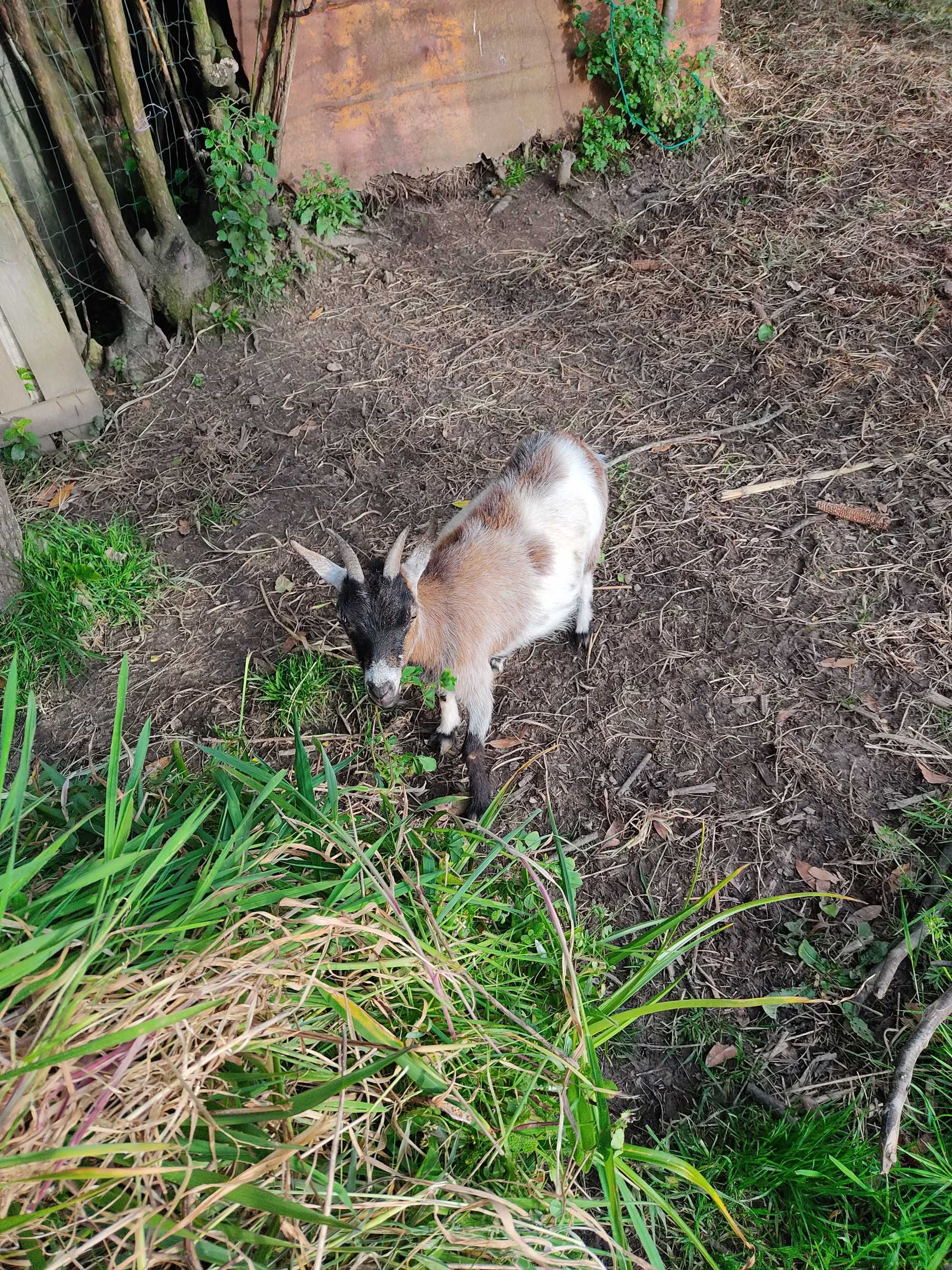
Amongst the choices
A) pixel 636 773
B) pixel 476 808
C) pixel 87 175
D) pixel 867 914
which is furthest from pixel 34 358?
pixel 867 914

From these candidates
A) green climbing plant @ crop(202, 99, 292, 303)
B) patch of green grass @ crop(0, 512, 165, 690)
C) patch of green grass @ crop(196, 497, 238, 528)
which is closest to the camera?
patch of green grass @ crop(0, 512, 165, 690)

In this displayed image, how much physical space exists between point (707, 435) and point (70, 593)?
2.94 metres

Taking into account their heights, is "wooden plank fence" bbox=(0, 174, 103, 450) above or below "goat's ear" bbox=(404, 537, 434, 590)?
above

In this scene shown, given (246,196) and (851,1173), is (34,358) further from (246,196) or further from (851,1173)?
(851,1173)

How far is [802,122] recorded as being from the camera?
17.2ft

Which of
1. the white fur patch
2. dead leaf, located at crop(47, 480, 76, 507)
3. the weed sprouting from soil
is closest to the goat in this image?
the white fur patch

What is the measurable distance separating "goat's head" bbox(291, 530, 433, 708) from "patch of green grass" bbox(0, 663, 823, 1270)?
0.73 metres

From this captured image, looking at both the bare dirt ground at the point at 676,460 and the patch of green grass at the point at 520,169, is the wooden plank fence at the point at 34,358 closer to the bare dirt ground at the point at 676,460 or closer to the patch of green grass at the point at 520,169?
the bare dirt ground at the point at 676,460

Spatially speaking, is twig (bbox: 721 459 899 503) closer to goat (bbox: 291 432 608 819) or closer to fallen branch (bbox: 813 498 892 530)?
fallen branch (bbox: 813 498 892 530)

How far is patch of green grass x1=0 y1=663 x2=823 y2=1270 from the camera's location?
1129 millimetres

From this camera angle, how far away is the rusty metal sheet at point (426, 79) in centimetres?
455

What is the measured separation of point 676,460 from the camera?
3893 mm

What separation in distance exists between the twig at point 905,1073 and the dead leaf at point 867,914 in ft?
0.96

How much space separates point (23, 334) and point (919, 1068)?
14.9 feet
